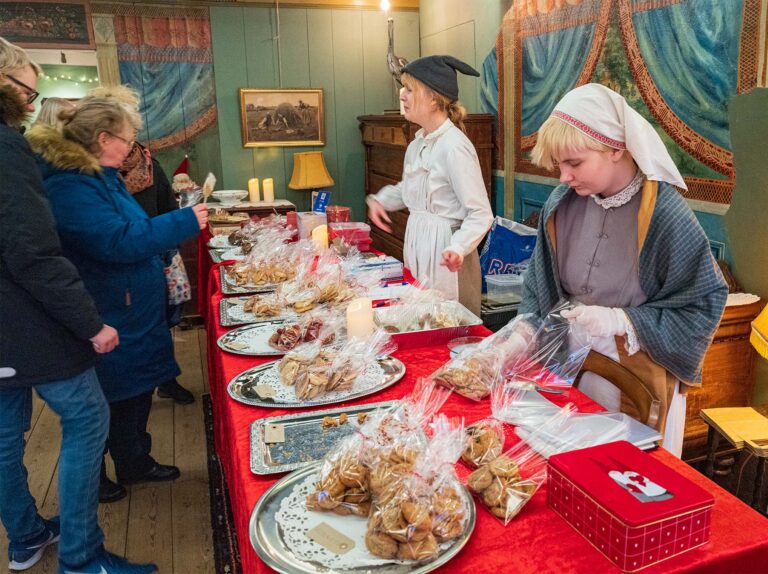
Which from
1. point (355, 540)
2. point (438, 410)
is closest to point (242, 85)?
point (438, 410)

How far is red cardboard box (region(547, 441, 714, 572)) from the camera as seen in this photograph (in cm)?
96

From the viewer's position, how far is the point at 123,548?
2.44 m

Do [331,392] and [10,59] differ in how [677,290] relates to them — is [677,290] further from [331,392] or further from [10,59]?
[10,59]

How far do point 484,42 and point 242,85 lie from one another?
8.06 ft

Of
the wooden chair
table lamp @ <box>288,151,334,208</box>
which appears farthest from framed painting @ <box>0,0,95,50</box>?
the wooden chair

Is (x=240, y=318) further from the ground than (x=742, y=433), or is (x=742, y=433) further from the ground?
(x=240, y=318)

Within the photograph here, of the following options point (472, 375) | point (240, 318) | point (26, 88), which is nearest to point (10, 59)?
point (26, 88)

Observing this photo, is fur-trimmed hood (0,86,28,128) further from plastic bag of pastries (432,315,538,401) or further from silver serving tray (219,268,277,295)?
plastic bag of pastries (432,315,538,401)

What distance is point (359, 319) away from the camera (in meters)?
1.88

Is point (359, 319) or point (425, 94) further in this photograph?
point (425, 94)

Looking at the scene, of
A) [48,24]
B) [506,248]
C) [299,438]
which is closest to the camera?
[299,438]

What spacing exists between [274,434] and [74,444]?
0.95 meters

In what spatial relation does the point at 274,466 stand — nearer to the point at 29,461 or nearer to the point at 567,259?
the point at 567,259

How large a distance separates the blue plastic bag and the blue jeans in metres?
2.64
